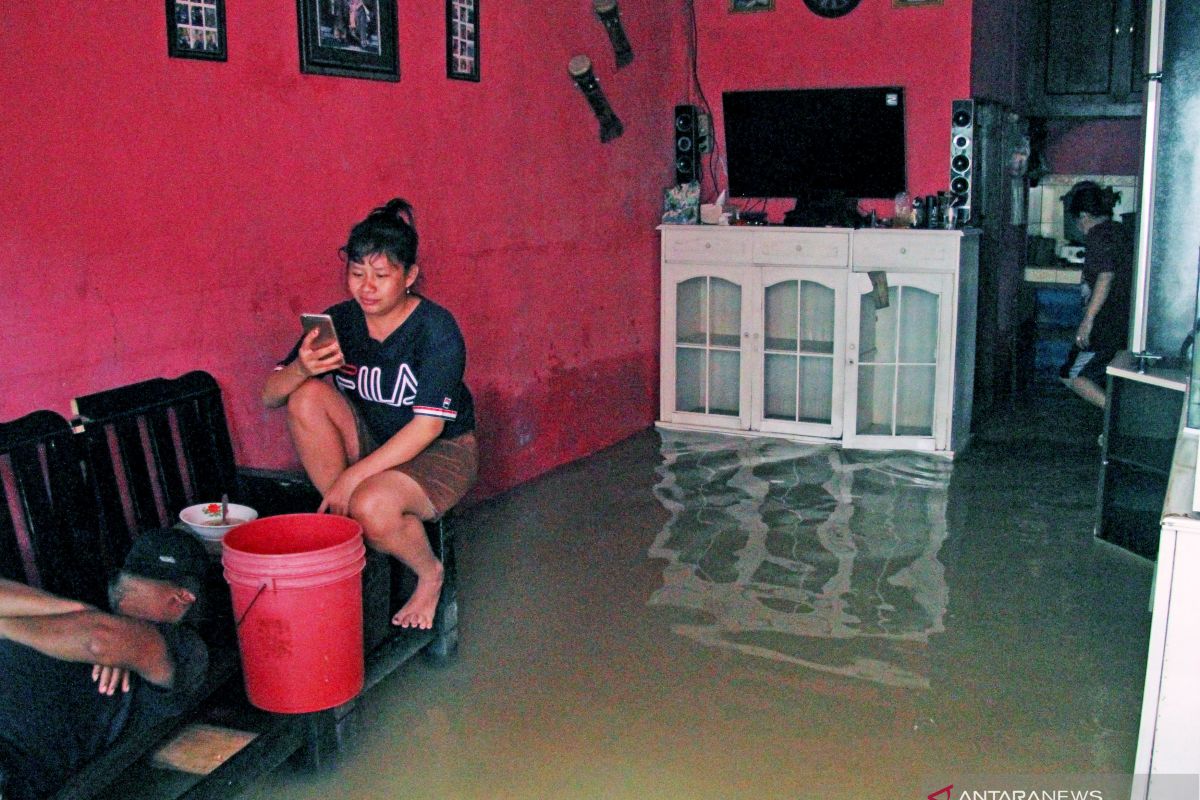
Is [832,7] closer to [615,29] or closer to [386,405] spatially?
[615,29]

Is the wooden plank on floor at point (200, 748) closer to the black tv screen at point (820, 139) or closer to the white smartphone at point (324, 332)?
the white smartphone at point (324, 332)

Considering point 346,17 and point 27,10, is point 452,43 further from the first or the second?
point 27,10

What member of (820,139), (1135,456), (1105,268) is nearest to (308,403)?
(1135,456)

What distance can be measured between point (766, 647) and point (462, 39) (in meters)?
2.38

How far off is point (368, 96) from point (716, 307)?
2.46 meters

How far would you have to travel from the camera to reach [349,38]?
3.59 m

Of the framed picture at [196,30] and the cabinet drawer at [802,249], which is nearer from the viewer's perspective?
the framed picture at [196,30]

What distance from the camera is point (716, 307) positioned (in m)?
5.73

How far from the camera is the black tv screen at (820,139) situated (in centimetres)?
534

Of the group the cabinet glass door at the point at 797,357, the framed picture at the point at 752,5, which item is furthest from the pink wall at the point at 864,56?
the cabinet glass door at the point at 797,357

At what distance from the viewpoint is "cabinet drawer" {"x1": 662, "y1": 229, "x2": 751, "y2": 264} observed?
552cm

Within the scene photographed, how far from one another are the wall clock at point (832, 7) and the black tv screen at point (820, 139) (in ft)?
1.46

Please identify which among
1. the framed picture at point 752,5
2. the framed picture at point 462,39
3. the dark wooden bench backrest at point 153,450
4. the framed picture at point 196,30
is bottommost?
the dark wooden bench backrest at point 153,450

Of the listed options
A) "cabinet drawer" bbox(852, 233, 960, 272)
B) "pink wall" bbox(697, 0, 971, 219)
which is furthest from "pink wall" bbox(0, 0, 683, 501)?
"cabinet drawer" bbox(852, 233, 960, 272)
